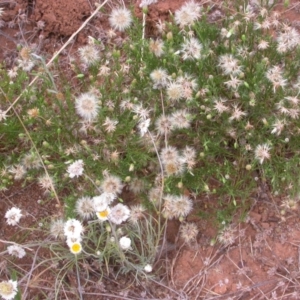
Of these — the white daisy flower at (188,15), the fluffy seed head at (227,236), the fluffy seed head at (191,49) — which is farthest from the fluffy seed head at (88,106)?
the fluffy seed head at (227,236)

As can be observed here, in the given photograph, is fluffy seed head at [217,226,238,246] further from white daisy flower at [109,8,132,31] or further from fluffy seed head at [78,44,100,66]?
white daisy flower at [109,8,132,31]

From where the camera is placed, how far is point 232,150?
14.8ft

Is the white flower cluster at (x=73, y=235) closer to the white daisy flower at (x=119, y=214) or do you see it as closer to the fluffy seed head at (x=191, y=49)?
the white daisy flower at (x=119, y=214)

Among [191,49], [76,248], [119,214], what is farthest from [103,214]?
[191,49]

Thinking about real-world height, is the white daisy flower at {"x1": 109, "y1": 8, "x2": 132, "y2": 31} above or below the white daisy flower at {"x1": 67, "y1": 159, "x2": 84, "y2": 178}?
above

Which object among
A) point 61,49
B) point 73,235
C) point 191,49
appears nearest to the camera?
point 73,235

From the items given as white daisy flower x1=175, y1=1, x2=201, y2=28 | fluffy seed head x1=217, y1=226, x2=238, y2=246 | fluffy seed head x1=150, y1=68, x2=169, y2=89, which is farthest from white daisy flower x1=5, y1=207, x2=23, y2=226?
white daisy flower x1=175, y1=1, x2=201, y2=28

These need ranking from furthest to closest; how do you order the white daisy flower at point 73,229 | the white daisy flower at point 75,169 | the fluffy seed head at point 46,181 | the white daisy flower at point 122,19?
1. the white daisy flower at point 122,19
2. the fluffy seed head at point 46,181
3. the white daisy flower at point 75,169
4. the white daisy flower at point 73,229

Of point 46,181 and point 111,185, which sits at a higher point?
point 111,185

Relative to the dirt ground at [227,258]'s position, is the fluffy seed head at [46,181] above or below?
above

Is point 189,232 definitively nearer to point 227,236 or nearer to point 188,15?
point 227,236

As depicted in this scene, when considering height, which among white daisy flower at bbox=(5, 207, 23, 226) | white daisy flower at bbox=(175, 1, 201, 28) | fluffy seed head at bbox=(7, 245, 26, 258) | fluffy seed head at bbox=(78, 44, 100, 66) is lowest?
fluffy seed head at bbox=(7, 245, 26, 258)

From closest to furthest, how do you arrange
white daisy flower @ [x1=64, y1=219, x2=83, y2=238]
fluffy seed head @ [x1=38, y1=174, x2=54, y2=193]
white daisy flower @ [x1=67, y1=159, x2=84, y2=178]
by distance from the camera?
white daisy flower @ [x1=64, y1=219, x2=83, y2=238]
white daisy flower @ [x1=67, y1=159, x2=84, y2=178]
fluffy seed head @ [x1=38, y1=174, x2=54, y2=193]

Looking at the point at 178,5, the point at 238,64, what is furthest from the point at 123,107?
the point at 178,5
